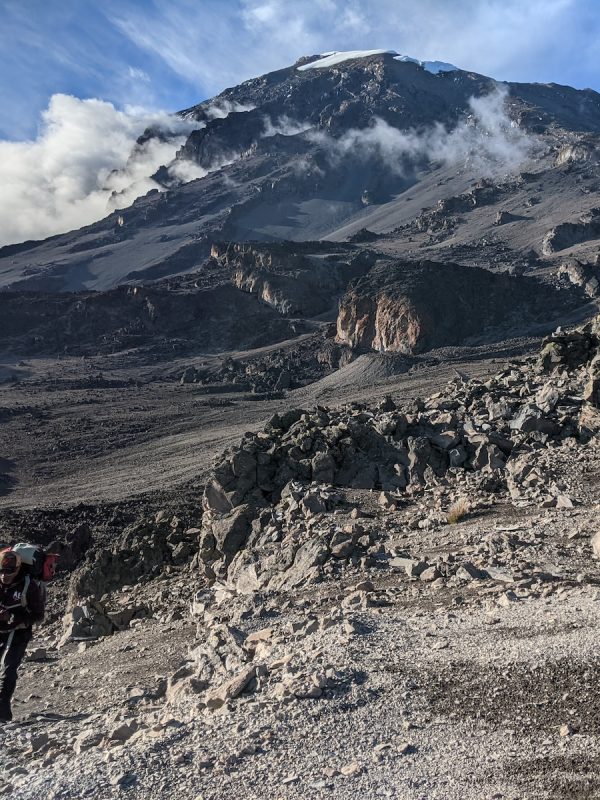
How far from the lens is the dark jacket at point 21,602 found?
6.17 meters

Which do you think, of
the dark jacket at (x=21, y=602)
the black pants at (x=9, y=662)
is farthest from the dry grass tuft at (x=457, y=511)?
the black pants at (x=9, y=662)

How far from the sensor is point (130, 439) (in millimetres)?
38938

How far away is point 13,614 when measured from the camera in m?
6.19

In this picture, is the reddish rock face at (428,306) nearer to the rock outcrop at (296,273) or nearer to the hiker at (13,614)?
the rock outcrop at (296,273)

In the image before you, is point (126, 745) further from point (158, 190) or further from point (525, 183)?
point (158, 190)

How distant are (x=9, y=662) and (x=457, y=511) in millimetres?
5315

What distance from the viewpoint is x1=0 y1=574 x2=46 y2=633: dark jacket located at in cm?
617

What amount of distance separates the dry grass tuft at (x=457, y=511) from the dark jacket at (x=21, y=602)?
15.9 ft

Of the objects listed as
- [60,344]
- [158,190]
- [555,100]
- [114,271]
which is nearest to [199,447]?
[60,344]

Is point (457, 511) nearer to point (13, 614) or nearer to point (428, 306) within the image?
point (13, 614)

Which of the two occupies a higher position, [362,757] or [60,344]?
[60,344]

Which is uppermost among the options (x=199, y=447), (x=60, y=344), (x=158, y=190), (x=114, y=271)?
(x=158, y=190)

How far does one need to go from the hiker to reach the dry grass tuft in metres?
4.86

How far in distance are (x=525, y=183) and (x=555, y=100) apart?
247ft
